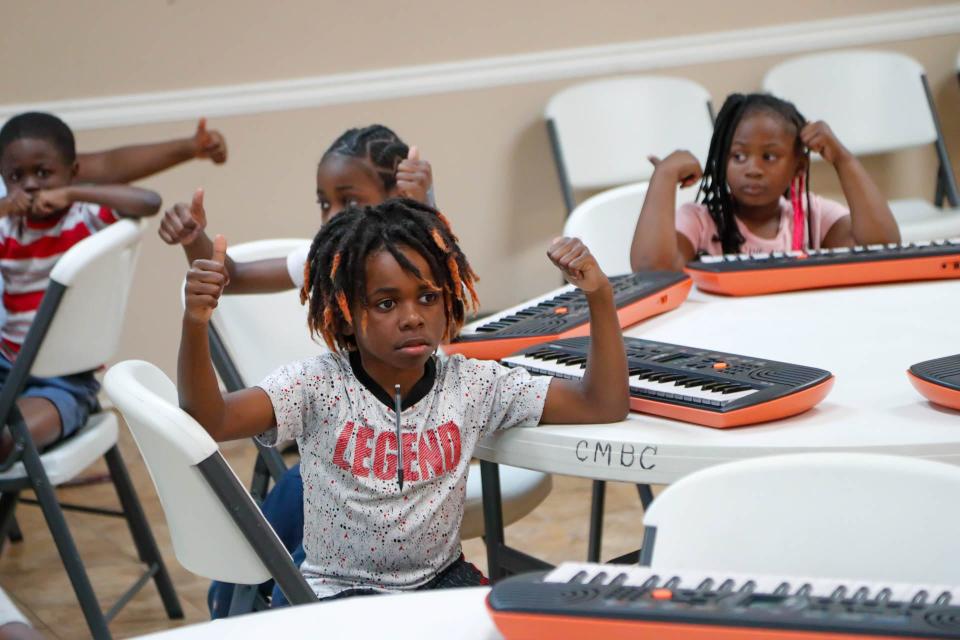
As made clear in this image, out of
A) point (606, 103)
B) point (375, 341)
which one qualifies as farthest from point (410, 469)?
point (606, 103)

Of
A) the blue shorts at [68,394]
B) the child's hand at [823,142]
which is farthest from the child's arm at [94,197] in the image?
the child's hand at [823,142]

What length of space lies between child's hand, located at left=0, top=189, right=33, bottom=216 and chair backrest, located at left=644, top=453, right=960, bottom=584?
193 centimetres

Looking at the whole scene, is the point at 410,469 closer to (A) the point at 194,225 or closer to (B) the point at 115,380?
(B) the point at 115,380

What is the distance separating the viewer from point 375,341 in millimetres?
1479

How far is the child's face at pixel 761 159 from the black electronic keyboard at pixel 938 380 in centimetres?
92

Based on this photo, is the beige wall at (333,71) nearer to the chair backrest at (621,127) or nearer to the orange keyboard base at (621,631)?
the chair backrest at (621,127)

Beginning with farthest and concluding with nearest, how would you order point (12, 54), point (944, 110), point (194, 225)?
point (944, 110) → point (12, 54) → point (194, 225)

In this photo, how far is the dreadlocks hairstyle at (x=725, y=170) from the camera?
2.31 metres

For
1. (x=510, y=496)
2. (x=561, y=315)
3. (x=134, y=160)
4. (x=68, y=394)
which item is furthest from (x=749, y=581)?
(x=134, y=160)

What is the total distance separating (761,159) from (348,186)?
0.74 metres

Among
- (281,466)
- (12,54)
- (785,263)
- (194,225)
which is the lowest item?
(281,466)

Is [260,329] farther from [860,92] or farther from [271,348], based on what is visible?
[860,92]

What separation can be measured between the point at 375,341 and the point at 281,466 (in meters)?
0.56

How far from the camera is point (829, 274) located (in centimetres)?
191
